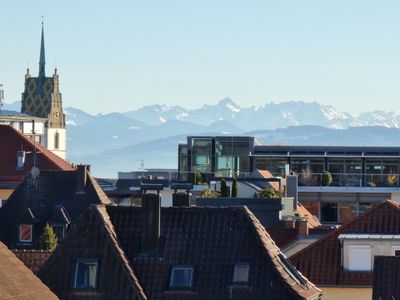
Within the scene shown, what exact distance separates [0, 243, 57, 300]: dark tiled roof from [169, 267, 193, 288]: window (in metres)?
9.21

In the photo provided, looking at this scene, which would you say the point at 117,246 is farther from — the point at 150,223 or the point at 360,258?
the point at 360,258

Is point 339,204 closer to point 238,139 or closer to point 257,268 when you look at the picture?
point 238,139

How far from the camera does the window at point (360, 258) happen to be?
55.5 m

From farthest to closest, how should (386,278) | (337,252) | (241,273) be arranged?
(337,252)
(386,278)
(241,273)

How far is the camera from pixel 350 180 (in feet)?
412

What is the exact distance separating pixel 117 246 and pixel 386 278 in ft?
27.6

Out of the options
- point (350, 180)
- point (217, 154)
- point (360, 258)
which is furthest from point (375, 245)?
point (217, 154)

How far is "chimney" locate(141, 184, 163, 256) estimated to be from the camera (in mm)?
43281

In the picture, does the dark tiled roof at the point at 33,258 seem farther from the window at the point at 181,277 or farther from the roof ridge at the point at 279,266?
the roof ridge at the point at 279,266

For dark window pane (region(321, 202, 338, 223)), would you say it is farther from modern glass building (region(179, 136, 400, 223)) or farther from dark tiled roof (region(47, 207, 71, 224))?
dark tiled roof (region(47, 207, 71, 224))

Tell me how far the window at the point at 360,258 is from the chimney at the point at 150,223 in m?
13.3

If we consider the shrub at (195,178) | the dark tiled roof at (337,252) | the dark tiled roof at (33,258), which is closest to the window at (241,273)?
the dark tiled roof at (33,258)

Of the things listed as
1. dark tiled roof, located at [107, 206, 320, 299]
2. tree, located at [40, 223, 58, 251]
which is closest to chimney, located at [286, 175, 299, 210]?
tree, located at [40, 223, 58, 251]

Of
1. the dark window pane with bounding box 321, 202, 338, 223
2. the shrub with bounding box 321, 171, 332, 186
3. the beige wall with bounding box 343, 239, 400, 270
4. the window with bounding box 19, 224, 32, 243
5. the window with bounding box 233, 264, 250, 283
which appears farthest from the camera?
the shrub with bounding box 321, 171, 332, 186
